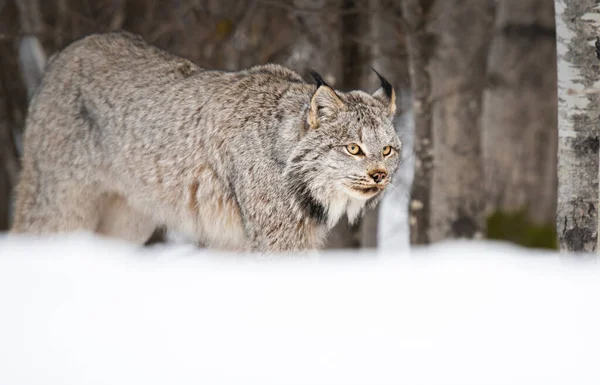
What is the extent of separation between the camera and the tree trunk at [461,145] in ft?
25.2

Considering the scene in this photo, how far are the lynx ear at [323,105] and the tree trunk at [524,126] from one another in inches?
294

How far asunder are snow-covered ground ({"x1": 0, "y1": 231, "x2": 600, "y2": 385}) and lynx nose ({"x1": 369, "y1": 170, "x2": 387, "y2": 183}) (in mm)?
540

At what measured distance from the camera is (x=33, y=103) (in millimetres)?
6754

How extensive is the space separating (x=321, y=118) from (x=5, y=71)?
253 inches

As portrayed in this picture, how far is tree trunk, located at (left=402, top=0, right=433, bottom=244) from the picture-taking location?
6.65m

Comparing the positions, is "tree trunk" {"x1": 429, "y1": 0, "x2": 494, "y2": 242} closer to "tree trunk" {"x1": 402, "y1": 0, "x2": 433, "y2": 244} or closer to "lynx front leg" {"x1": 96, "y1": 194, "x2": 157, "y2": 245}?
"tree trunk" {"x1": 402, "y1": 0, "x2": 433, "y2": 244}

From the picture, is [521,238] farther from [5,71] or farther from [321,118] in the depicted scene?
[5,71]

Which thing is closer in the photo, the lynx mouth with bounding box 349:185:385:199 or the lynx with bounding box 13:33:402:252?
the lynx mouth with bounding box 349:185:385:199

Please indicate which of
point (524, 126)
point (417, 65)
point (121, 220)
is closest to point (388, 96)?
point (417, 65)

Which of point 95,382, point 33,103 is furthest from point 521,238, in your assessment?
point 95,382

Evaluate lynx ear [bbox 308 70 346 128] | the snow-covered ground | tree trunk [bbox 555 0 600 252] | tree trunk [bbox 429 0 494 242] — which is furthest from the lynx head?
tree trunk [bbox 429 0 494 242]

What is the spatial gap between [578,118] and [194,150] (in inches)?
98.0

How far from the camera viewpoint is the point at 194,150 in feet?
20.0

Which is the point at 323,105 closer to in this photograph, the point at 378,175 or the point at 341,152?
the point at 341,152
